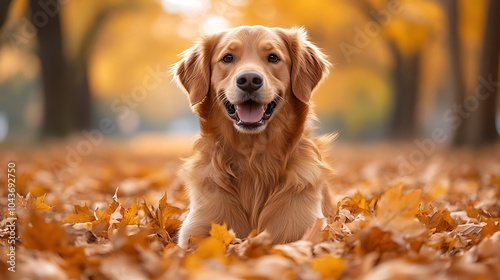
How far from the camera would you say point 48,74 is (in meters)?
17.3

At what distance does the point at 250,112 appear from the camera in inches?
160

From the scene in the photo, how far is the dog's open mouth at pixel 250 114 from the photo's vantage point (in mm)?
3998

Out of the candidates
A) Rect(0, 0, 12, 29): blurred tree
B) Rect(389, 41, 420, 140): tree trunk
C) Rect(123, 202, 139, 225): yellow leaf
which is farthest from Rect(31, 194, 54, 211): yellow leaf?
Rect(389, 41, 420, 140): tree trunk

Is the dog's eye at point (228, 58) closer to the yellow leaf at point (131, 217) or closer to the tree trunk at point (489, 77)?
the yellow leaf at point (131, 217)

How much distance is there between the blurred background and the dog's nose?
316cm

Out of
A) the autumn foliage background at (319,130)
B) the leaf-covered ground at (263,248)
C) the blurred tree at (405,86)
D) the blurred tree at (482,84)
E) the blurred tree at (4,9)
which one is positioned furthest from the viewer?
the blurred tree at (405,86)

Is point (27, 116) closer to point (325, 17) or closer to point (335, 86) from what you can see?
point (335, 86)

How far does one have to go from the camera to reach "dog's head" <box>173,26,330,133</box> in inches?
157

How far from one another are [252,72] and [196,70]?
81 centimetres

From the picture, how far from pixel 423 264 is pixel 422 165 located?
9.07m

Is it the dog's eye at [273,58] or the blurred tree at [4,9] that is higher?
the blurred tree at [4,9]

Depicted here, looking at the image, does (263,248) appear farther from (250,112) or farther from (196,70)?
(196,70)
